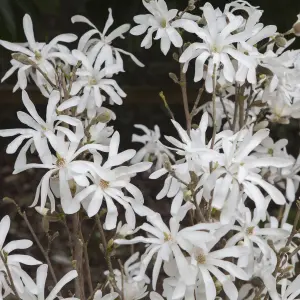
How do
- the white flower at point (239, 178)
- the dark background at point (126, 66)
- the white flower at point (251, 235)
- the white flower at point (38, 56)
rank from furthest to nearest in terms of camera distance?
the dark background at point (126, 66) → the white flower at point (38, 56) → the white flower at point (251, 235) → the white flower at point (239, 178)

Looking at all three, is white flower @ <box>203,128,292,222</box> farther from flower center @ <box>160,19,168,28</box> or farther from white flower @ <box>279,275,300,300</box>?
flower center @ <box>160,19,168,28</box>

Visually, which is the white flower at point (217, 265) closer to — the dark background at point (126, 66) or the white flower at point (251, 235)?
the white flower at point (251, 235)

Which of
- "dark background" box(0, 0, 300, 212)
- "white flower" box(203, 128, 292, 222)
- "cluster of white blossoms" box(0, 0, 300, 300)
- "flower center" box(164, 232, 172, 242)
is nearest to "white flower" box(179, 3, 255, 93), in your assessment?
"cluster of white blossoms" box(0, 0, 300, 300)

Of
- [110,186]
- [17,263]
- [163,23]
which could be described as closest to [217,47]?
[163,23]

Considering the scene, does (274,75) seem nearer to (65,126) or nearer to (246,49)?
(246,49)

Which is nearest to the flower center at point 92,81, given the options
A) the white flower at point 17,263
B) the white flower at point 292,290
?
the white flower at point 17,263
